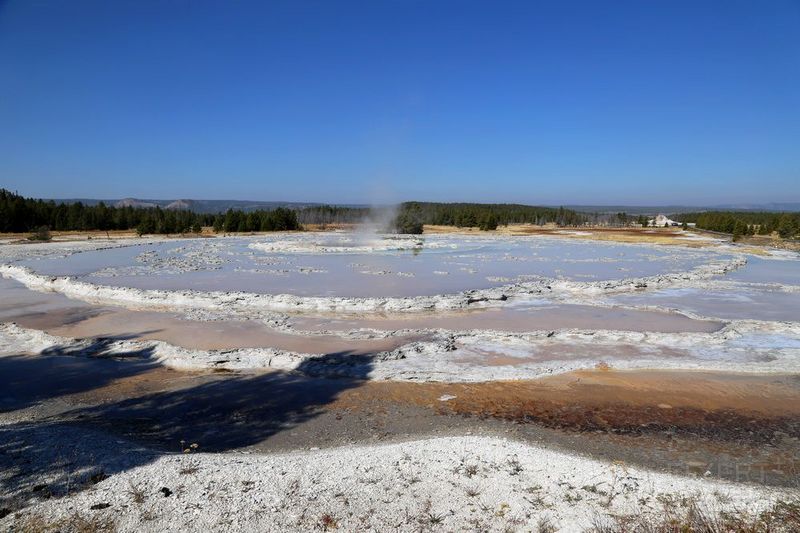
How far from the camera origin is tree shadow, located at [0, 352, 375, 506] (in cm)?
515

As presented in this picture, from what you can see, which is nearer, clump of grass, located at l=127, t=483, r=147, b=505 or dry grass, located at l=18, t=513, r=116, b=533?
dry grass, located at l=18, t=513, r=116, b=533

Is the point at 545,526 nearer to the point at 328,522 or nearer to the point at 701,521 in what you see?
the point at 701,521

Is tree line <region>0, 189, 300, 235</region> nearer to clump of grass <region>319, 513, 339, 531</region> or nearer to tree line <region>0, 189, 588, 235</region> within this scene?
tree line <region>0, 189, 588, 235</region>

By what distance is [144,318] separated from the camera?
13.7 metres

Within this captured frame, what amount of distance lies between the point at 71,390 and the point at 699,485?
30.5ft

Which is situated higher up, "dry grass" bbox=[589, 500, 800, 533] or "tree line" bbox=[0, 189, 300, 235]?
"tree line" bbox=[0, 189, 300, 235]

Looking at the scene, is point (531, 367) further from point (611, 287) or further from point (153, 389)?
point (611, 287)

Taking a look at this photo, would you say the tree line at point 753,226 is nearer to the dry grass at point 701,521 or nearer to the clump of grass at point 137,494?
the dry grass at point 701,521

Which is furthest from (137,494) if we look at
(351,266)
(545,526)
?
(351,266)

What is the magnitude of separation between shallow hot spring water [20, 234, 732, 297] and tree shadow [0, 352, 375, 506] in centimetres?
840

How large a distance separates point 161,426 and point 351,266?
61.0 ft

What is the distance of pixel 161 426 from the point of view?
6832mm

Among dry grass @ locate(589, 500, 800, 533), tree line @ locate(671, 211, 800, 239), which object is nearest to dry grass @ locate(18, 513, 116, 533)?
dry grass @ locate(589, 500, 800, 533)

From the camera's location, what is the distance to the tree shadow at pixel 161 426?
16.9 ft
